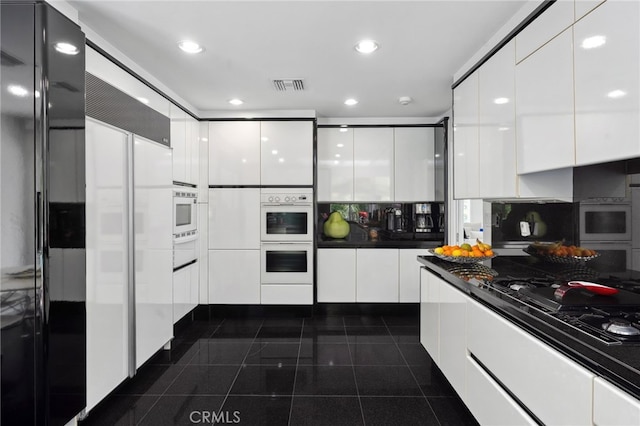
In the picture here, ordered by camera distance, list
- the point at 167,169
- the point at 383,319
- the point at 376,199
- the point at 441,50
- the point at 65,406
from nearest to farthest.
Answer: the point at 65,406 → the point at 441,50 → the point at 167,169 → the point at 383,319 → the point at 376,199

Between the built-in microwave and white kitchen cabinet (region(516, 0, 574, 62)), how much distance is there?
9.66 feet

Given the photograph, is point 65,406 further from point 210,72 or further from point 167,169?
point 210,72

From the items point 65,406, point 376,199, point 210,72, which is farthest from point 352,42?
point 65,406

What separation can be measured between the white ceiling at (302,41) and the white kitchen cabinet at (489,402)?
6.52ft

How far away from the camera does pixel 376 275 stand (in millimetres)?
4125

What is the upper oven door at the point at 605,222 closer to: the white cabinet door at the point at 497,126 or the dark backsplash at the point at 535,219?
the dark backsplash at the point at 535,219

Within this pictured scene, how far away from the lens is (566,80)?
154 centimetres

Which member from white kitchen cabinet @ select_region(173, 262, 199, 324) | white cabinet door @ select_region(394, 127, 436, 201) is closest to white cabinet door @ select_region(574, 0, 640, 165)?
white cabinet door @ select_region(394, 127, 436, 201)

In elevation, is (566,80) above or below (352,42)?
below

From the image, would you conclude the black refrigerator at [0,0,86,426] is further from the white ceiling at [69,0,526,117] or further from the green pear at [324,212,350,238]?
the green pear at [324,212,350,238]

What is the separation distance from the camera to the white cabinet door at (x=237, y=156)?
4031 mm

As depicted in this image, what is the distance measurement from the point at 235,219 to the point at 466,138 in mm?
2646

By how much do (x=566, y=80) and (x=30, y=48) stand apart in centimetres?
246

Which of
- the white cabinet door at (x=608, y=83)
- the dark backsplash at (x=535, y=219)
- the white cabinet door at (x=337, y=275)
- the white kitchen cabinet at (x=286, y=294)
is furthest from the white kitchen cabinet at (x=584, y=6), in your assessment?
the white kitchen cabinet at (x=286, y=294)
